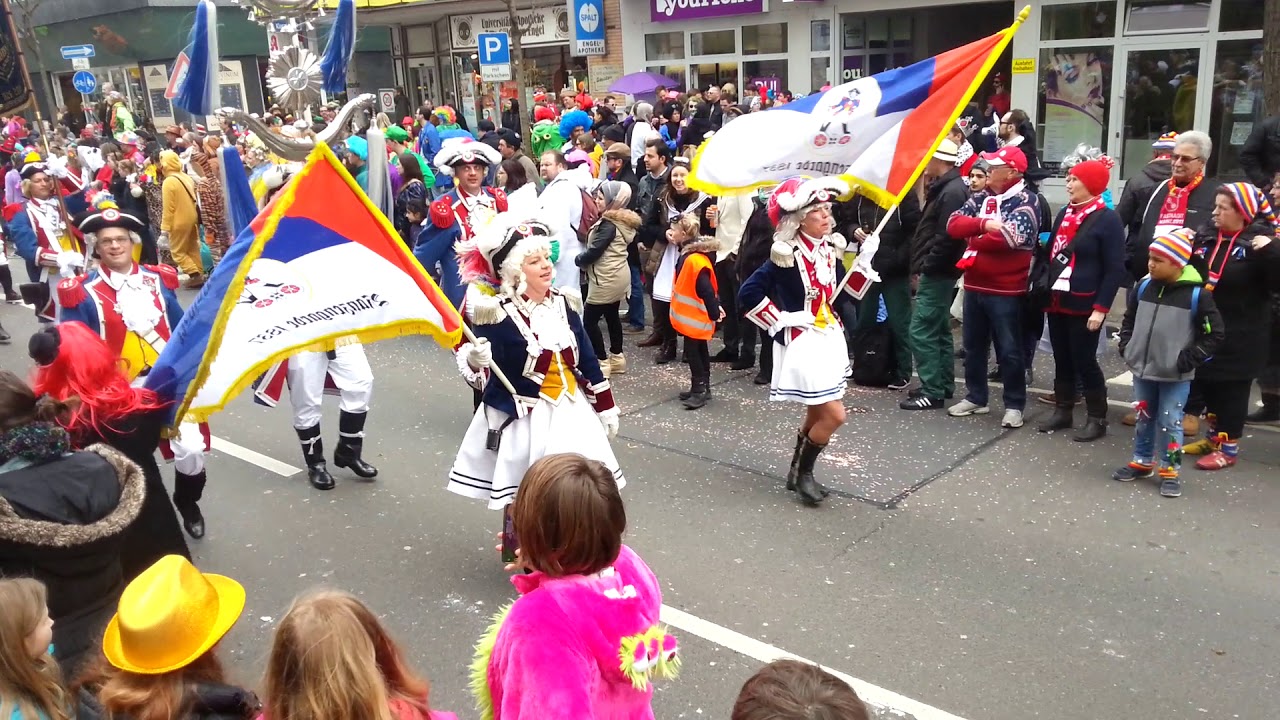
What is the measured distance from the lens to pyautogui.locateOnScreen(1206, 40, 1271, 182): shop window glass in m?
13.0

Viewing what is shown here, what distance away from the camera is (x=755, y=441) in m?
6.95

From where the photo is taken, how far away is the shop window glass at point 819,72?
699 inches

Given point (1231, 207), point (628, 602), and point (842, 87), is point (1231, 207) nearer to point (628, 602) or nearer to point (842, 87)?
point (842, 87)

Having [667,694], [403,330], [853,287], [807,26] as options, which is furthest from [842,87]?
[807,26]

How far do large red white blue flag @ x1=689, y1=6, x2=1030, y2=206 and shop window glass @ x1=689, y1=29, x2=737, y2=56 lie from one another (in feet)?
44.0

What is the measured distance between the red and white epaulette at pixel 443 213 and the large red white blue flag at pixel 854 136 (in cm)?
212

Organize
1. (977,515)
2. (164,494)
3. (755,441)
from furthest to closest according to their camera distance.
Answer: (755,441), (977,515), (164,494)

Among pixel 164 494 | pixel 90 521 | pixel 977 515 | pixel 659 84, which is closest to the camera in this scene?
pixel 90 521

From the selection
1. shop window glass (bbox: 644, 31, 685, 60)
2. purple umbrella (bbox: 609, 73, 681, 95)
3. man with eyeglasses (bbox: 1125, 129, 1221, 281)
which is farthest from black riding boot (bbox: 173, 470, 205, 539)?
shop window glass (bbox: 644, 31, 685, 60)

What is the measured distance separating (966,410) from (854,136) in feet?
7.25

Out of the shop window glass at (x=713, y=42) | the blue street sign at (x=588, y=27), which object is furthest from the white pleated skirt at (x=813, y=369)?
the blue street sign at (x=588, y=27)

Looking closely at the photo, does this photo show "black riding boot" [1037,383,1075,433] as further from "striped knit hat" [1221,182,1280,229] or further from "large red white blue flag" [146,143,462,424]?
"large red white blue flag" [146,143,462,424]

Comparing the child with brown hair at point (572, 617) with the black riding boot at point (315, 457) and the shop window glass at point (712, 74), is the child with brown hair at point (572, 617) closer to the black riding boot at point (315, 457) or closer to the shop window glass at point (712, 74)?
the black riding boot at point (315, 457)

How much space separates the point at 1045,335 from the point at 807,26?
1092 cm
